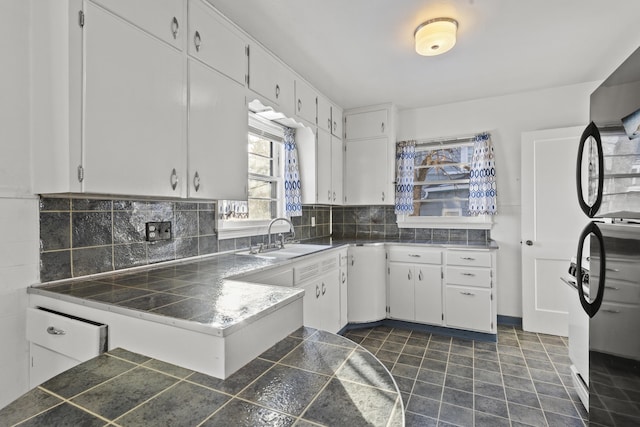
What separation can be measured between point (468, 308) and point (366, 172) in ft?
5.79

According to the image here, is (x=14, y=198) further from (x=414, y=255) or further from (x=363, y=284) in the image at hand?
(x=414, y=255)

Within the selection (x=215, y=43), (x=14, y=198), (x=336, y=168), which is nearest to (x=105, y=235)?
(x=14, y=198)

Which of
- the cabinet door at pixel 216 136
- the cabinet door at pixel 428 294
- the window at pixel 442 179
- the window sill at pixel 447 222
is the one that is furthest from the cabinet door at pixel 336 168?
the cabinet door at pixel 216 136

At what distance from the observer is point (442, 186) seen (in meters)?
3.63

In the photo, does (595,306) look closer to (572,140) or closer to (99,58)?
(99,58)

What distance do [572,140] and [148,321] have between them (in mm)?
3650

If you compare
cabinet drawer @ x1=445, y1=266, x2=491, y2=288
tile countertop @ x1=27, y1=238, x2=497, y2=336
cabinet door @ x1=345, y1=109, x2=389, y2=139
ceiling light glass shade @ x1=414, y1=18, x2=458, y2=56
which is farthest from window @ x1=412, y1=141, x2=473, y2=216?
tile countertop @ x1=27, y1=238, x2=497, y2=336

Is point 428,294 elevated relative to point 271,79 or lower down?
lower down

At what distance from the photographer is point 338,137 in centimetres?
361

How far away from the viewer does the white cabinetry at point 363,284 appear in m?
3.23

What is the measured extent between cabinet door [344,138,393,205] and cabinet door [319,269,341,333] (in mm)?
1095

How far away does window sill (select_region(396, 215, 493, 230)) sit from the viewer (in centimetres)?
337

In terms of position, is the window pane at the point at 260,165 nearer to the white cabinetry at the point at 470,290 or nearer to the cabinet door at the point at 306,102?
the cabinet door at the point at 306,102

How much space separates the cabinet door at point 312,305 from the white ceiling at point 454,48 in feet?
5.90
